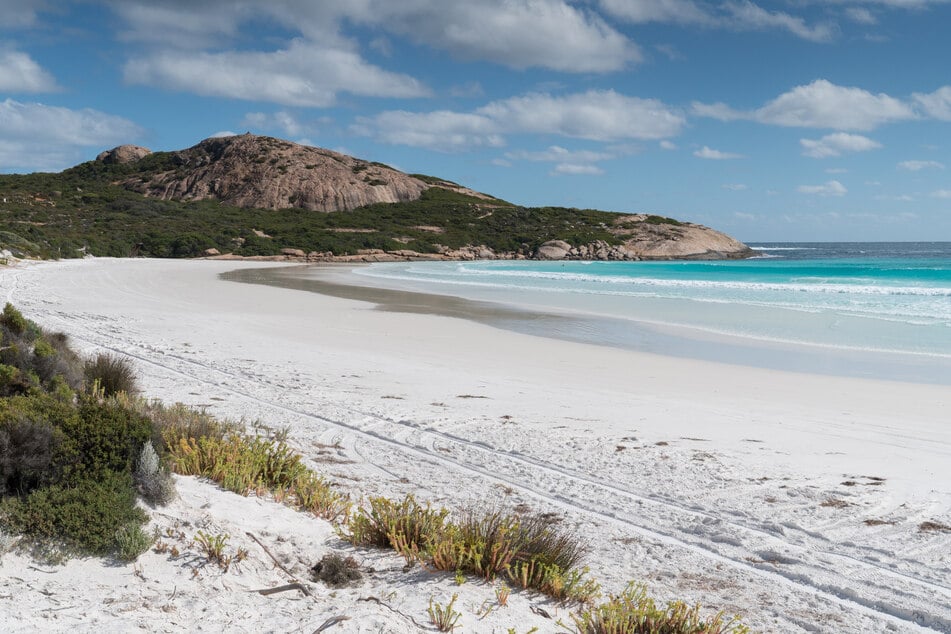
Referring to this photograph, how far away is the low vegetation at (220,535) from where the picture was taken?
3.63m

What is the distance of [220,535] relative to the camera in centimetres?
395

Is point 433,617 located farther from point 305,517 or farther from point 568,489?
point 568,489

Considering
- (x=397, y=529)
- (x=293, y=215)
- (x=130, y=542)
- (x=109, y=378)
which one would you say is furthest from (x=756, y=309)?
(x=293, y=215)

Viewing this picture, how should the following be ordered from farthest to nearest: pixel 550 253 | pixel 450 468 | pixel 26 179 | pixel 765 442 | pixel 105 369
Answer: pixel 26 179
pixel 550 253
pixel 105 369
pixel 765 442
pixel 450 468

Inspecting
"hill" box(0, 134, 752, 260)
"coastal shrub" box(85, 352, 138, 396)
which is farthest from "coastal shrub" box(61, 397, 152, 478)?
"hill" box(0, 134, 752, 260)

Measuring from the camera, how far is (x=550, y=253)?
3091 inches

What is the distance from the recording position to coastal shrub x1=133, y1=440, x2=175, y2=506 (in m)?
4.29

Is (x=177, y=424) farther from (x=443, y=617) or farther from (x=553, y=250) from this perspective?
(x=553, y=250)

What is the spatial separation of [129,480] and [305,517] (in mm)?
1096

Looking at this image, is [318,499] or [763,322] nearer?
[318,499]

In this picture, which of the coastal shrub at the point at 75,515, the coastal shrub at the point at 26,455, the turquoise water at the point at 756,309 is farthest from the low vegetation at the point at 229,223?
the coastal shrub at the point at 75,515

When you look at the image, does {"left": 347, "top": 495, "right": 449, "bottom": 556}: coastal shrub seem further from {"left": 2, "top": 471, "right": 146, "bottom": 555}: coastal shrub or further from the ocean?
the ocean

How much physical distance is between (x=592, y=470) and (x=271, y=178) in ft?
312

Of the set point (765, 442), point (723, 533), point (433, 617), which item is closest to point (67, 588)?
point (433, 617)
